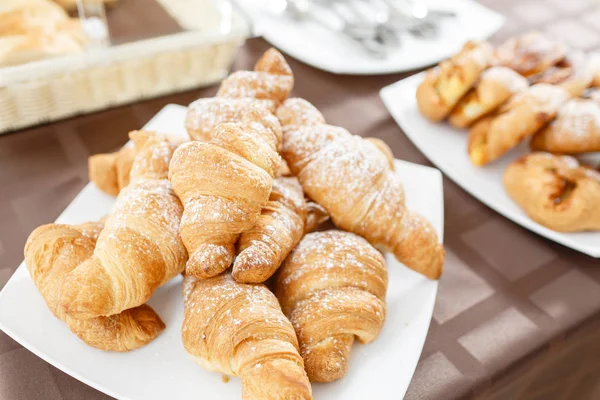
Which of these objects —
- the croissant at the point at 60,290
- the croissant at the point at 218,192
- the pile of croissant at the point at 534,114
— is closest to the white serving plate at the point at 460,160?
the pile of croissant at the point at 534,114

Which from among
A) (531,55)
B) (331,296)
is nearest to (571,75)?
(531,55)

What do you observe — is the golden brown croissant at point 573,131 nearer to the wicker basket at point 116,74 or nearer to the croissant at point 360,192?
the croissant at point 360,192

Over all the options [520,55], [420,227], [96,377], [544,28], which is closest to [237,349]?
[96,377]

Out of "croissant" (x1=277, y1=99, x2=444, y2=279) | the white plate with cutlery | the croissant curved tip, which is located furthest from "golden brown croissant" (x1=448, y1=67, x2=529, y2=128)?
the croissant curved tip

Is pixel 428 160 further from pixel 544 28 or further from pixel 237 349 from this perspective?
pixel 544 28

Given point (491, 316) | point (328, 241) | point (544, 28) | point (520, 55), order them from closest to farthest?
1. point (328, 241)
2. point (491, 316)
3. point (520, 55)
4. point (544, 28)

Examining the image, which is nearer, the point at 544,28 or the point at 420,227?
the point at 420,227

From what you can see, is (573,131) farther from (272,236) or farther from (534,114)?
(272,236)
